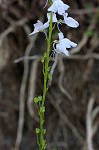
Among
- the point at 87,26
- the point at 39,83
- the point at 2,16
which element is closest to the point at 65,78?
the point at 39,83

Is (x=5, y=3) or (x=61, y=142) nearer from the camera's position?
(x=5, y=3)

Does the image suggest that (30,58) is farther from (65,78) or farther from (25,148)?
(25,148)

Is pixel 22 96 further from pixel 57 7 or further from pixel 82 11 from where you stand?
pixel 57 7

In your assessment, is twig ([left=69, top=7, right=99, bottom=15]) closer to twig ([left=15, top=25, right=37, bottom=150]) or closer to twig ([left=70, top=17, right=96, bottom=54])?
twig ([left=70, top=17, right=96, bottom=54])

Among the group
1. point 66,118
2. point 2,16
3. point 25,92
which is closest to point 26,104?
point 25,92

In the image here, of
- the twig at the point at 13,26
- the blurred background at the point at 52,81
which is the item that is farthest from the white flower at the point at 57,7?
the twig at the point at 13,26

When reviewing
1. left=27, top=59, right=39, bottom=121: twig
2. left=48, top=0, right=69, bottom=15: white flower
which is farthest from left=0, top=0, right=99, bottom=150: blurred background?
left=48, top=0, right=69, bottom=15: white flower

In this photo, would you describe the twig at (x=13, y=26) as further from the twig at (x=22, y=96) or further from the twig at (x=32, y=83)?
the twig at (x=32, y=83)

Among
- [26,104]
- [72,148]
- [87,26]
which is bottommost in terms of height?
[72,148]

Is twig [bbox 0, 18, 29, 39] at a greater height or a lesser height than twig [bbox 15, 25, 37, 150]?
greater

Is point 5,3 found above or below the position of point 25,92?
above
